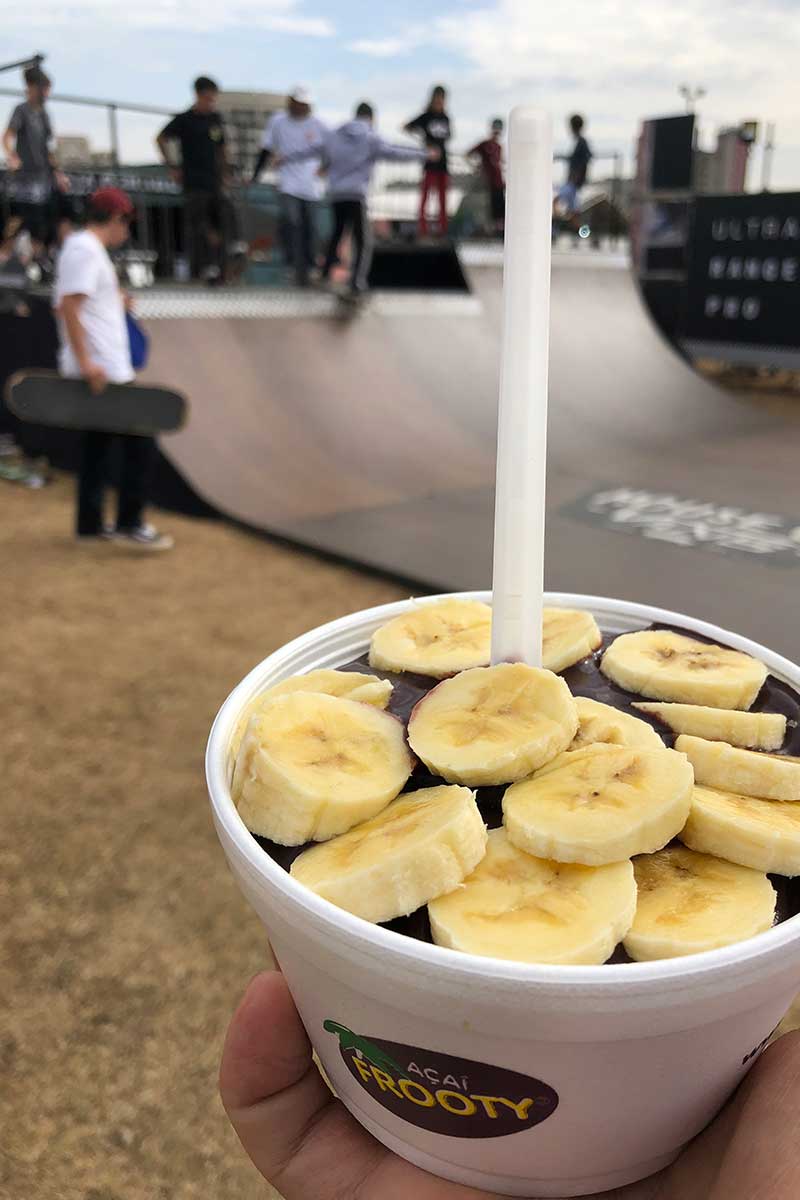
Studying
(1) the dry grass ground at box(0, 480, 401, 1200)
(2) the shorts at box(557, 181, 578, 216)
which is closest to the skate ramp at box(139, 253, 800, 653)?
(1) the dry grass ground at box(0, 480, 401, 1200)

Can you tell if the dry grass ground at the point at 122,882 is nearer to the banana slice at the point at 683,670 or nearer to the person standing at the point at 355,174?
the banana slice at the point at 683,670

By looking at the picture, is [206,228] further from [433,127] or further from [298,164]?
[433,127]

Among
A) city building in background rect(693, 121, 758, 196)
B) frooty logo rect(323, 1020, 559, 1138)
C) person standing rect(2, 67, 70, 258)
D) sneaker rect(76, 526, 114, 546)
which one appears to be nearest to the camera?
frooty logo rect(323, 1020, 559, 1138)

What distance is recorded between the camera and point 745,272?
996cm

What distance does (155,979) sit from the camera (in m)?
1.93

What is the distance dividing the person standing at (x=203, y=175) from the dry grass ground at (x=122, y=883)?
5.11 metres

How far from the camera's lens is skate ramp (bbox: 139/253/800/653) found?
4250mm

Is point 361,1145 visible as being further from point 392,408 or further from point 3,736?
point 392,408

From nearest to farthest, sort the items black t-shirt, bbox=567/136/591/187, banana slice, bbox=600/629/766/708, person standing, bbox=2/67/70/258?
banana slice, bbox=600/629/766/708
person standing, bbox=2/67/70/258
black t-shirt, bbox=567/136/591/187

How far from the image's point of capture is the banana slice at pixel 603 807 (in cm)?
73

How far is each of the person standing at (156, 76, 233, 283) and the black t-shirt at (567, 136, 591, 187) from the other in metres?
5.57

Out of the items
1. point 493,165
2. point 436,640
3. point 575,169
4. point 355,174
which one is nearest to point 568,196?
point 575,169

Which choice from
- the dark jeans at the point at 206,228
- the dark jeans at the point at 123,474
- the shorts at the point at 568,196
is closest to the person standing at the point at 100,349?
the dark jeans at the point at 123,474

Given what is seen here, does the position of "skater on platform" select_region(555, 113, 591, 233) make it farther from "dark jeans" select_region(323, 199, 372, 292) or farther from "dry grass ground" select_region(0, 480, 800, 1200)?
"dry grass ground" select_region(0, 480, 800, 1200)
